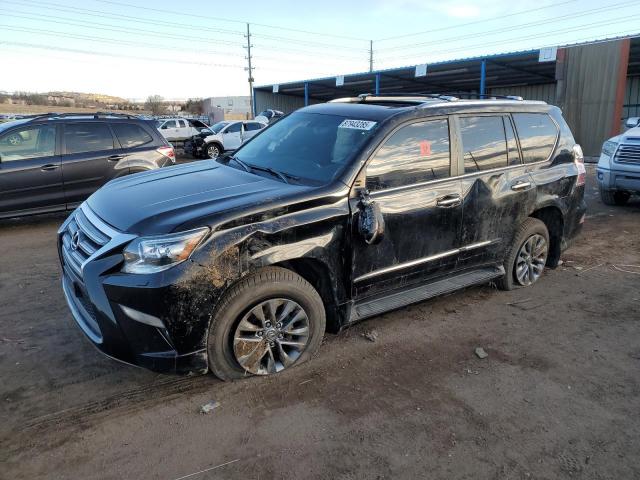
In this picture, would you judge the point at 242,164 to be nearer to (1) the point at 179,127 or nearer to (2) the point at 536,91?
(1) the point at 179,127

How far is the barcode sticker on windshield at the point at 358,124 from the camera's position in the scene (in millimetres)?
3705

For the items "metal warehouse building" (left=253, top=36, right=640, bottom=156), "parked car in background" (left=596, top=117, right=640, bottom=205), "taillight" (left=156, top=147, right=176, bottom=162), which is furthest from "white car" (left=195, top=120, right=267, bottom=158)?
"parked car in background" (left=596, top=117, right=640, bottom=205)

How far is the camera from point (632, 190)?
27.6 feet

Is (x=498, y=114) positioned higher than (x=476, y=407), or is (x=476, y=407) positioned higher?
(x=498, y=114)

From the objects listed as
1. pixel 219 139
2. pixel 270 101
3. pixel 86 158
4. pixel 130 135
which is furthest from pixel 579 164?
pixel 270 101

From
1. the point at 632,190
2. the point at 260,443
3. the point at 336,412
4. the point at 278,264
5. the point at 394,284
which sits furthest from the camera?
the point at 632,190

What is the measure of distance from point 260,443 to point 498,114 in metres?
3.48

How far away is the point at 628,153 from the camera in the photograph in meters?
8.35

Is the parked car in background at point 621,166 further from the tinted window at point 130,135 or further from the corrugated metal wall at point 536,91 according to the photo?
the corrugated metal wall at point 536,91

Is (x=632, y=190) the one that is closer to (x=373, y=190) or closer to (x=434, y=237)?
(x=434, y=237)

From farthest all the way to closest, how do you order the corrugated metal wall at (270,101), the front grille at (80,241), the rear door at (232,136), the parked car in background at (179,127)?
the corrugated metal wall at (270,101)
the parked car in background at (179,127)
the rear door at (232,136)
the front grille at (80,241)

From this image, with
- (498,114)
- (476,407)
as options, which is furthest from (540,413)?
(498,114)

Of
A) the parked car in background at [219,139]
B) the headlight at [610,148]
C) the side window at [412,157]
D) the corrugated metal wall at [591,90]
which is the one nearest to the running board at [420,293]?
the side window at [412,157]

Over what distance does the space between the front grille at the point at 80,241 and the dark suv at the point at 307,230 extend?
2 cm
